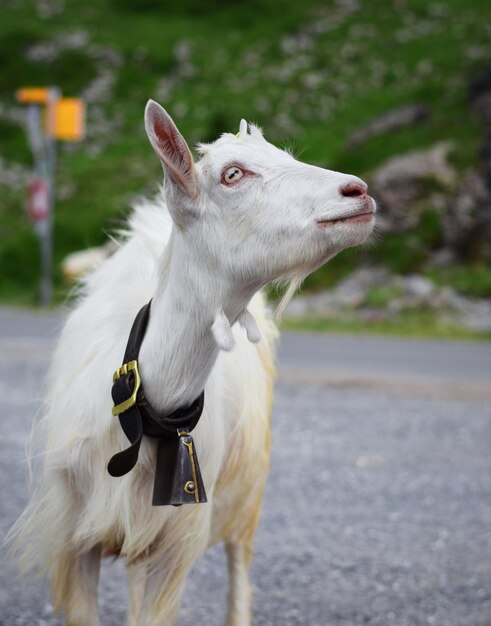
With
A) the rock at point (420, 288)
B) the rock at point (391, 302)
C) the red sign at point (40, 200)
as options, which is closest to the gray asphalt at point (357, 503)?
the rock at point (391, 302)

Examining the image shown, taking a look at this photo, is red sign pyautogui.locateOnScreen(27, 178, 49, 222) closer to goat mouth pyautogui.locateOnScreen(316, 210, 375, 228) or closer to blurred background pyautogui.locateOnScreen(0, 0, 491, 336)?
blurred background pyautogui.locateOnScreen(0, 0, 491, 336)

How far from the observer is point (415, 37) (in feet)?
131

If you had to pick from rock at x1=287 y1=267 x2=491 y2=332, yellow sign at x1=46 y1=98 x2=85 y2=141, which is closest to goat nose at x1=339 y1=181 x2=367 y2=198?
rock at x1=287 y1=267 x2=491 y2=332

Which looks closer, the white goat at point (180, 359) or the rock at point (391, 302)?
the white goat at point (180, 359)

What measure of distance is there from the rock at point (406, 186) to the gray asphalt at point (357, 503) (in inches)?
303

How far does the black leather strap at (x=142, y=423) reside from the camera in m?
3.27

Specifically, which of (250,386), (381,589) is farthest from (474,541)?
(250,386)

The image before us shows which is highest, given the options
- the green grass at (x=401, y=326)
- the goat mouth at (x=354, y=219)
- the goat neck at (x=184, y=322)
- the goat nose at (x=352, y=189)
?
the goat nose at (x=352, y=189)

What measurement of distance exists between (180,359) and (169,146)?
643mm

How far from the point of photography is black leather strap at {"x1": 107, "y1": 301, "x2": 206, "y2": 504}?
10.7 ft

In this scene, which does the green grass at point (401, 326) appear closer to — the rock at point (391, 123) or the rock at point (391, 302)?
the rock at point (391, 302)

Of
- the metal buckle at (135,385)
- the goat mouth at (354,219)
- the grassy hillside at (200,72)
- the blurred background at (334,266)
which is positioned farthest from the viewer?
the grassy hillside at (200,72)

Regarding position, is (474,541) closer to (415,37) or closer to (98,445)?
(98,445)

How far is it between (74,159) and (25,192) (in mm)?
2358
